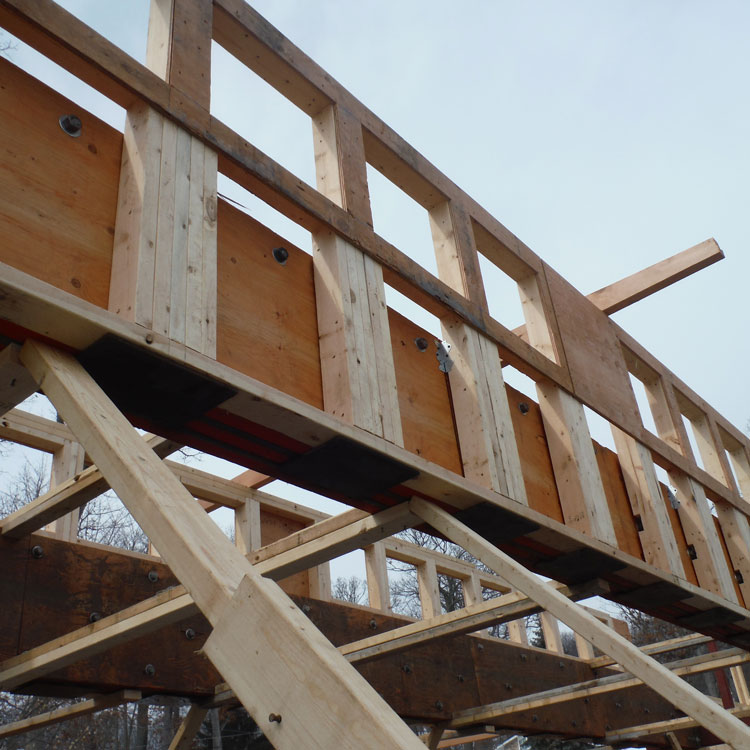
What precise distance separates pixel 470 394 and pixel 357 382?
1171mm

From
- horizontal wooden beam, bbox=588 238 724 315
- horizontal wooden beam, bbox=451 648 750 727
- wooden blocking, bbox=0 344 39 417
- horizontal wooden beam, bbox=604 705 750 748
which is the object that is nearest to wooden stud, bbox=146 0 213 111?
wooden blocking, bbox=0 344 39 417

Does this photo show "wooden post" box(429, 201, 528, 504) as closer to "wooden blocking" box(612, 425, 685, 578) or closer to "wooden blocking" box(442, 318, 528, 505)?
"wooden blocking" box(442, 318, 528, 505)

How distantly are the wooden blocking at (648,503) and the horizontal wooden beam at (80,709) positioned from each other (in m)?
4.20

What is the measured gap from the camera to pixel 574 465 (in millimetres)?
Result: 5633

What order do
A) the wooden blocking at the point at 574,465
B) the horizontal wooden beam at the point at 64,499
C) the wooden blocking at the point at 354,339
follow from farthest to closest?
1. the wooden blocking at the point at 574,465
2. the horizontal wooden beam at the point at 64,499
3. the wooden blocking at the point at 354,339

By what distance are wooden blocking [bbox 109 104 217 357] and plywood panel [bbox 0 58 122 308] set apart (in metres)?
0.08

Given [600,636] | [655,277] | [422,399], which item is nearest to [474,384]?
[422,399]

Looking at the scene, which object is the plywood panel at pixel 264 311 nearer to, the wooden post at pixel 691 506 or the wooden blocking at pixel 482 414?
the wooden blocking at pixel 482 414

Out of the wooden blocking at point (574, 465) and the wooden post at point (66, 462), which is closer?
the wooden blocking at point (574, 465)

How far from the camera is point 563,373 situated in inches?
239

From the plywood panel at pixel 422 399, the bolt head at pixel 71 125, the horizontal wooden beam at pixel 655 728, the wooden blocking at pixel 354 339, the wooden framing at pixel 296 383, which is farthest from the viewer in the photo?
the horizontal wooden beam at pixel 655 728

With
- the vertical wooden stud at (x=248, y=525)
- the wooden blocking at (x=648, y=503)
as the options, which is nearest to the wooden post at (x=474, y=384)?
the wooden blocking at (x=648, y=503)

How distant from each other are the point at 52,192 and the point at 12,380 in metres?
0.75

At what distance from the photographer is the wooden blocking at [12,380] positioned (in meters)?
2.92
